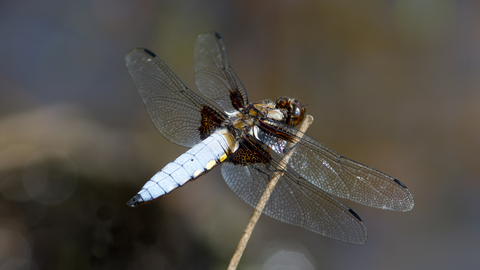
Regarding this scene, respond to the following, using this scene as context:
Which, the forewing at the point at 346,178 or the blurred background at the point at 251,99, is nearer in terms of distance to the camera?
the forewing at the point at 346,178

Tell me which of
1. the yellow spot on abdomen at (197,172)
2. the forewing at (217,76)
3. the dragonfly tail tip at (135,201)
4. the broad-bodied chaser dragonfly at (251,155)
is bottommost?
the dragonfly tail tip at (135,201)

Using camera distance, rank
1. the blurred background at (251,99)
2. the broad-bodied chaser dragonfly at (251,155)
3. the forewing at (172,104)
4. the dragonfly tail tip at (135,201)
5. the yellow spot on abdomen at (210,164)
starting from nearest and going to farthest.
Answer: the dragonfly tail tip at (135,201)
the broad-bodied chaser dragonfly at (251,155)
the yellow spot on abdomen at (210,164)
the forewing at (172,104)
the blurred background at (251,99)

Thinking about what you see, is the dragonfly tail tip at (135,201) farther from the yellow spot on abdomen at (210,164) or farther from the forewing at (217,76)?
Answer: the forewing at (217,76)

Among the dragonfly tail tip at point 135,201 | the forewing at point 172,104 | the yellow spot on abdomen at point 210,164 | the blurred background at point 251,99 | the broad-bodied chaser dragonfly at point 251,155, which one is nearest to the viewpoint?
the dragonfly tail tip at point 135,201

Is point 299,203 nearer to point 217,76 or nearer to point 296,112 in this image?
point 296,112

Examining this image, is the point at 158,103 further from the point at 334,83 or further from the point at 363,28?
the point at 363,28

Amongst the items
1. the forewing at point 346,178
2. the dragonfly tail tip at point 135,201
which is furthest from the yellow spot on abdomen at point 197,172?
the forewing at point 346,178

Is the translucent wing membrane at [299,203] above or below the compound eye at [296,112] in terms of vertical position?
below
